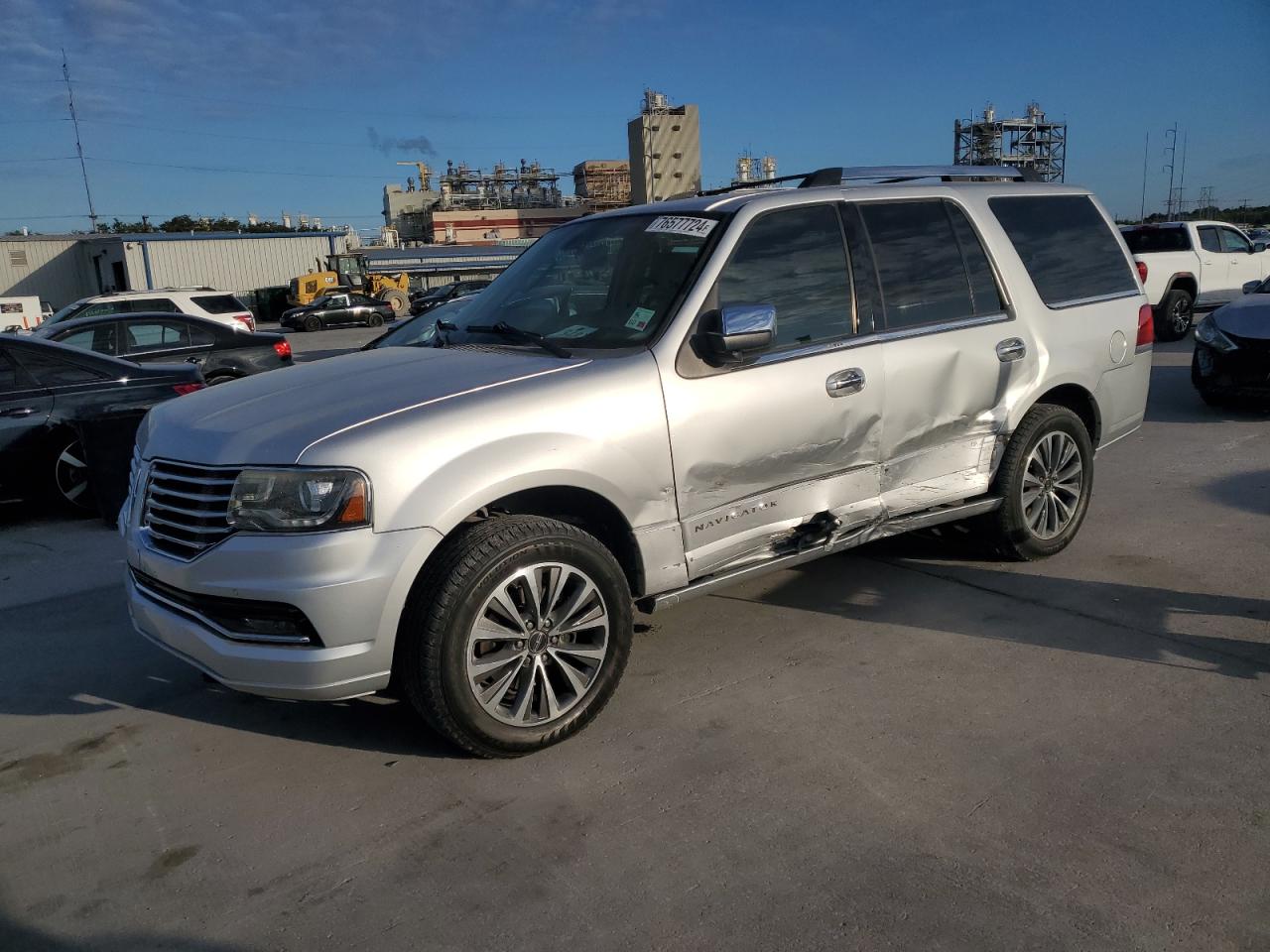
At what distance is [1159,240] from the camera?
15.9 m

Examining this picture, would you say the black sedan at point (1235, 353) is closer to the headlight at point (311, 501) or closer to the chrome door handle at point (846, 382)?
the chrome door handle at point (846, 382)

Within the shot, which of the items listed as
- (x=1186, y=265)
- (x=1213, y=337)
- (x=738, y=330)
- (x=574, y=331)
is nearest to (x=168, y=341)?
(x=574, y=331)

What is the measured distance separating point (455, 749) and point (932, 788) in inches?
65.7

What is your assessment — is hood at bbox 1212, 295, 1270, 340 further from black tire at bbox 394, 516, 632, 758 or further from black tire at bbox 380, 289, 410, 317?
black tire at bbox 380, 289, 410, 317

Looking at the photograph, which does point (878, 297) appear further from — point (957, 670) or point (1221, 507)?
point (1221, 507)

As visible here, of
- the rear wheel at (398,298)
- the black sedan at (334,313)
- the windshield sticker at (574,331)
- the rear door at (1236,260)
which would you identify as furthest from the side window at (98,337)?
the rear wheel at (398,298)

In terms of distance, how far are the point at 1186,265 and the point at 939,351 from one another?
44.9ft

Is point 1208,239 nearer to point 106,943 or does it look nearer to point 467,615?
point 467,615

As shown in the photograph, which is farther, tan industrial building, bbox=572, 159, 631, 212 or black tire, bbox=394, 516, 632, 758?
tan industrial building, bbox=572, 159, 631, 212

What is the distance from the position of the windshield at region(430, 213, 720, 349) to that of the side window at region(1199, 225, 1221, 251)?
15.2m

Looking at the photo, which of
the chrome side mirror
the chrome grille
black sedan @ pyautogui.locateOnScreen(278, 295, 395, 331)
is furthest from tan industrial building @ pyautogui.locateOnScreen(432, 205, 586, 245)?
the chrome grille

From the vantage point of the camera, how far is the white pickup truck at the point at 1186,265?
15.5 metres

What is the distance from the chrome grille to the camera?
3.17 m

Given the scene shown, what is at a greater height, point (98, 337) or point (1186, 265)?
point (98, 337)
